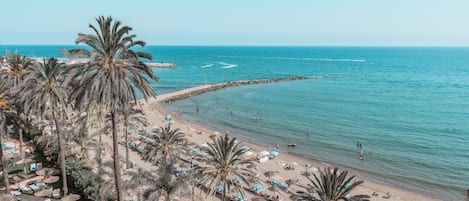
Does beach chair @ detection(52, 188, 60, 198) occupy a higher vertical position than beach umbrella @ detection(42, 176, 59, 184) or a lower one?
lower

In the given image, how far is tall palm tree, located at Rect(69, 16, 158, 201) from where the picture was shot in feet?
59.6

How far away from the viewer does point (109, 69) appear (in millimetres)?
18594

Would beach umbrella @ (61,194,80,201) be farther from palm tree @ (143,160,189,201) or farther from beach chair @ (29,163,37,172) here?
beach chair @ (29,163,37,172)

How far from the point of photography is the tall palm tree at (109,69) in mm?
18172

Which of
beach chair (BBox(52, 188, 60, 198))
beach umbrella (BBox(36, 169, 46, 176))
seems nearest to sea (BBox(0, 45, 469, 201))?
beach umbrella (BBox(36, 169, 46, 176))

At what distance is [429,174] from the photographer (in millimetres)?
45250

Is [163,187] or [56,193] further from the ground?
[163,187]

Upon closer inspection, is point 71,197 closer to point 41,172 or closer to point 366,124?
point 41,172

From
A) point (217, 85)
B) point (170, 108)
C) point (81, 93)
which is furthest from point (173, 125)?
point (217, 85)

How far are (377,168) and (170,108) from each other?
2193 inches

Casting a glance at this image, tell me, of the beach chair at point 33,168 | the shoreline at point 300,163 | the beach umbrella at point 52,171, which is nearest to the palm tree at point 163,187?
the shoreline at point 300,163

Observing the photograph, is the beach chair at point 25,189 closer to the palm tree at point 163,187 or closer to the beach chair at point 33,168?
the beach chair at point 33,168

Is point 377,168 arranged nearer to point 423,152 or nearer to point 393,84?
point 423,152

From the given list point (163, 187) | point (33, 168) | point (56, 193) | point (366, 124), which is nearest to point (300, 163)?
point (366, 124)
